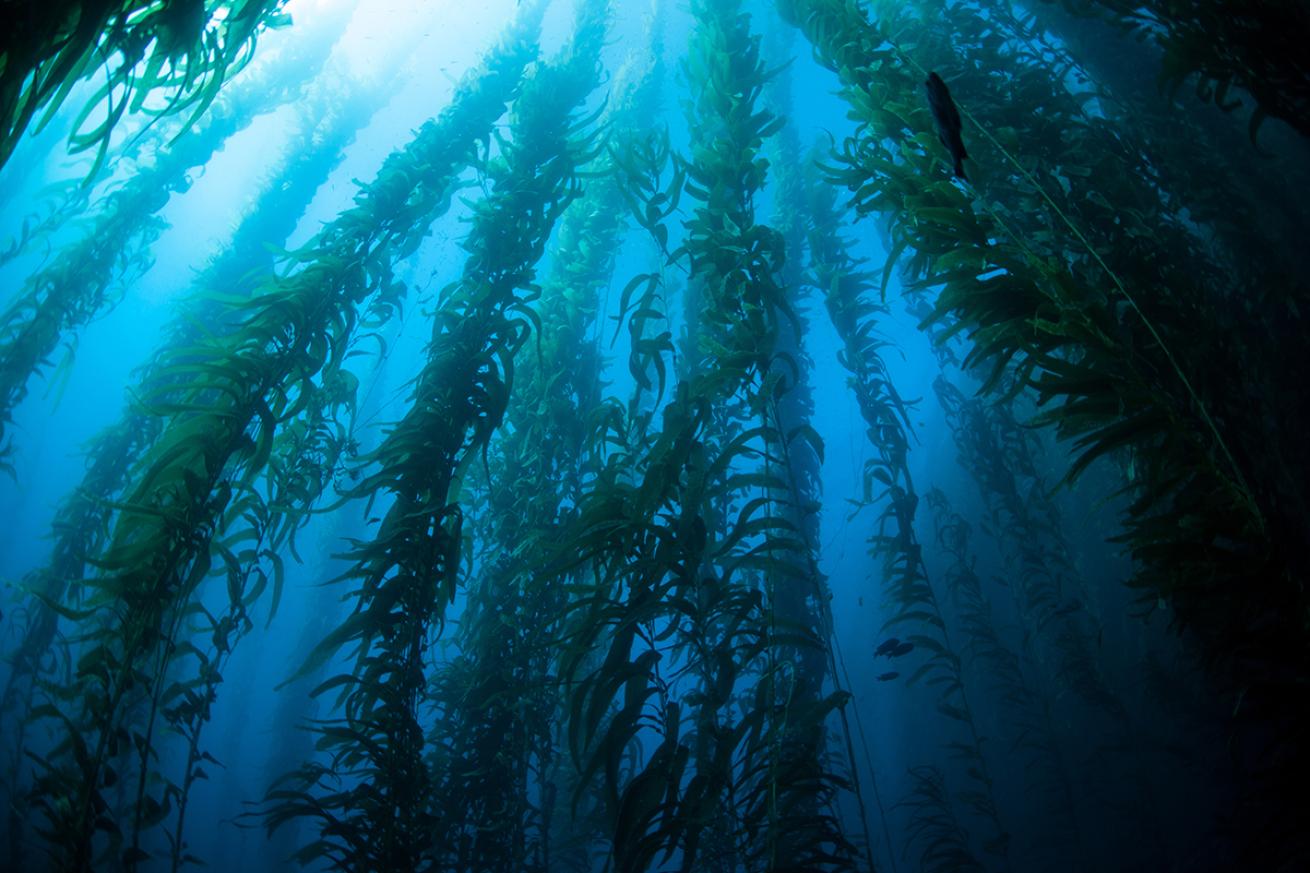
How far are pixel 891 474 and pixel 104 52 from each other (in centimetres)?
597

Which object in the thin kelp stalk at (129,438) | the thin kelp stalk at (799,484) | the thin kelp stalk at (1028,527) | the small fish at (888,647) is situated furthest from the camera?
the thin kelp stalk at (1028,527)

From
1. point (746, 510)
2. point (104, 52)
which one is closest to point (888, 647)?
point (746, 510)

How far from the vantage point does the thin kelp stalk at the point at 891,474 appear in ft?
15.7

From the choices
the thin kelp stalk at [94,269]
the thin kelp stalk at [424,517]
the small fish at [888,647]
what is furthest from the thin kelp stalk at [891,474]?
the thin kelp stalk at [94,269]

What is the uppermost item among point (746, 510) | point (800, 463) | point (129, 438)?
point (129, 438)

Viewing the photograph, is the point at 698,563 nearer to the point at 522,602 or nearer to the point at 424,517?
the point at 424,517

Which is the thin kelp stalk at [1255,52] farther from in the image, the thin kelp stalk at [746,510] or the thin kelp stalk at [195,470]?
the thin kelp stalk at [195,470]

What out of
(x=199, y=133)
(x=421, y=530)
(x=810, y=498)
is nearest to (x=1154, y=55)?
(x=810, y=498)

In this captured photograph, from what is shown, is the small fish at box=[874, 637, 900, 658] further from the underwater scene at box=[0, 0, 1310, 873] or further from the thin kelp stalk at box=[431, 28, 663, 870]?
the thin kelp stalk at box=[431, 28, 663, 870]

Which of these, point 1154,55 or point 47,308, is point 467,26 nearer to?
point 47,308

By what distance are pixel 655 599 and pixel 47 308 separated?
6883 mm

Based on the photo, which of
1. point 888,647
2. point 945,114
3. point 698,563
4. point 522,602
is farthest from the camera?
point 888,647

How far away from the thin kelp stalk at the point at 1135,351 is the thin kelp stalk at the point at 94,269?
530cm

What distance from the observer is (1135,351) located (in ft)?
5.36
